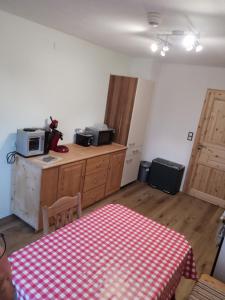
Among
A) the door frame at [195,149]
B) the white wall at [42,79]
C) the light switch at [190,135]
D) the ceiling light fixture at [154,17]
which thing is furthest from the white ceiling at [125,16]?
the light switch at [190,135]

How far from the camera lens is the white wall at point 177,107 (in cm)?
406

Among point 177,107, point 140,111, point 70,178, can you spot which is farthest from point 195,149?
point 70,178

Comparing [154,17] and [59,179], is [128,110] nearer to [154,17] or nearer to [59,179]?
[59,179]

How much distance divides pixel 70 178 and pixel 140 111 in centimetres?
186

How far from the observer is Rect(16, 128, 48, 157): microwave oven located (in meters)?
2.68

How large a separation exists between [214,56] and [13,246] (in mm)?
3379

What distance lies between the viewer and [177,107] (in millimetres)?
4391

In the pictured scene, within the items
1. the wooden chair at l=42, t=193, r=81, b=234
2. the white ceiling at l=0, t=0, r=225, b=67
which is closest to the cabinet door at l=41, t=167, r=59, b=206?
the wooden chair at l=42, t=193, r=81, b=234

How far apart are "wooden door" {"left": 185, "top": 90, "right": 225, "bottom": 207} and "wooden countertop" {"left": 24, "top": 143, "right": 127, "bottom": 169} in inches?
57.5

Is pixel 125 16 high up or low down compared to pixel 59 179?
up

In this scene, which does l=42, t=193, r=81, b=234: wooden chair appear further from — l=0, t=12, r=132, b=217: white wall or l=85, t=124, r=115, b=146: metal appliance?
l=85, t=124, r=115, b=146: metal appliance

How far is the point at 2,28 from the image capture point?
7.83 ft

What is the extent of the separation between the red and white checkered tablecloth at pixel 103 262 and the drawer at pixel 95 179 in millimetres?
1438

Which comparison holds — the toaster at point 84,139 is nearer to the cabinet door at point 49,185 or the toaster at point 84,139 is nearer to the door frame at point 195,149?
the cabinet door at point 49,185
